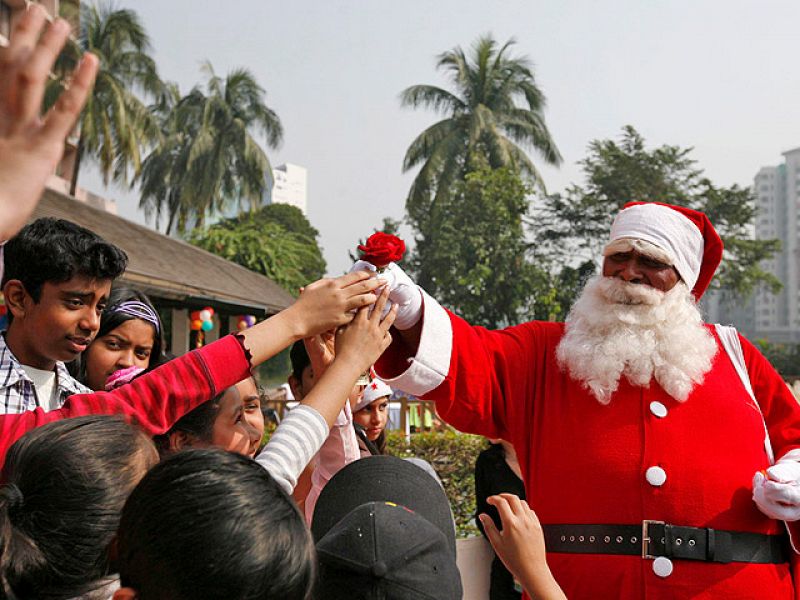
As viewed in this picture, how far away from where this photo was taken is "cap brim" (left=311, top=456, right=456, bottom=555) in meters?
1.61

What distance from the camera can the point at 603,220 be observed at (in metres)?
31.5

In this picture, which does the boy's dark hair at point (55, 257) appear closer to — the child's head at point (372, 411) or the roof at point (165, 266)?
the child's head at point (372, 411)

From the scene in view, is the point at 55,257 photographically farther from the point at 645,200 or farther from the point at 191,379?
the point at 645,200

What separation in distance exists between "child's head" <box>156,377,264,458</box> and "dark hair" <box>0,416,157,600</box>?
81 cm

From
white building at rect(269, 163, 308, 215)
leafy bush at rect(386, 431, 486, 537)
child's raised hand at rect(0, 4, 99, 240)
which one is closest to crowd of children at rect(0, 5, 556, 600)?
child's raised hand at rect(0, 4, 99, 240)

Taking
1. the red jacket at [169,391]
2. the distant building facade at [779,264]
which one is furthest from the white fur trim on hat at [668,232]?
the distant building facade at [779,264]

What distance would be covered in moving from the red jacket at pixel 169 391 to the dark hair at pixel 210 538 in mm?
595

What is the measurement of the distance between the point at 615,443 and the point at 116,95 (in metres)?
23.2

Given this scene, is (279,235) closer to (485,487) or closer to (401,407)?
(401,407)

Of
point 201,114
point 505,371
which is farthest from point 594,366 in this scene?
point 201,114

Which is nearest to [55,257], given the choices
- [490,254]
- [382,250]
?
[382,250]

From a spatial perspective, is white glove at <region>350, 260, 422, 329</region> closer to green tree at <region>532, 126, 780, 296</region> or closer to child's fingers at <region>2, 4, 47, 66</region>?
child's fingers at <region>2, 4, 47, 66</region>

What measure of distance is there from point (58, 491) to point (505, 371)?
64.3 inches

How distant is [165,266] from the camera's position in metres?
15.0
